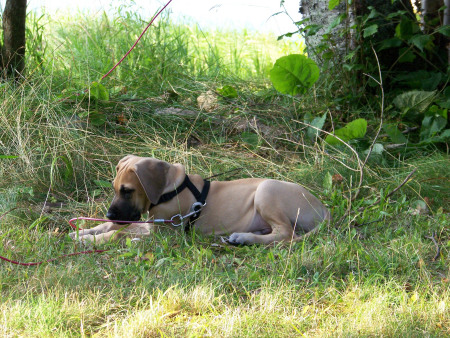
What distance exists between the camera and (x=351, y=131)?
504cm

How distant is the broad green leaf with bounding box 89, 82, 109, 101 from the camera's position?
18.2 feet

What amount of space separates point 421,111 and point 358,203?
1.89m

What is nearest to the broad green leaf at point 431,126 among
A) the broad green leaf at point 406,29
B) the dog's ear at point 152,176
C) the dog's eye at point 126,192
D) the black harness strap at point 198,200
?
the broad green leaf at point 406,29

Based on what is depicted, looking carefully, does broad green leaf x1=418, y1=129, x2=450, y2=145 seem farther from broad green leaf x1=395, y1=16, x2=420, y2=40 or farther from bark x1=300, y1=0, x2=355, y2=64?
bark x1=300, y1=0, x2=355, y2=64

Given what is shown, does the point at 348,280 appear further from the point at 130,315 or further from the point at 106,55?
the point at 106,55

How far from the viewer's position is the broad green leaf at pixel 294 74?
5.55 m

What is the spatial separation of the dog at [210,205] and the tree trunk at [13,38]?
243 centimetres

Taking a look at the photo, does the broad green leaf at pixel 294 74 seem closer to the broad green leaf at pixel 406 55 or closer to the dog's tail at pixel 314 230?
the broad green leaf at pixel 406 55

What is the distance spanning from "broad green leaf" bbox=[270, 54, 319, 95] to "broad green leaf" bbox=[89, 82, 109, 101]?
1.66 metres

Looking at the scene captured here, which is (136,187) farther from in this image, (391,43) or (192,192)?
(391,43)

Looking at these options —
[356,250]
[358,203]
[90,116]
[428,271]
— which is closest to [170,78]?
[90,116]

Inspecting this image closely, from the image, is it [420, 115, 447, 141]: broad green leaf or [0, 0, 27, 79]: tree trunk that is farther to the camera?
[0, 0, 27, 79]: tree trunk

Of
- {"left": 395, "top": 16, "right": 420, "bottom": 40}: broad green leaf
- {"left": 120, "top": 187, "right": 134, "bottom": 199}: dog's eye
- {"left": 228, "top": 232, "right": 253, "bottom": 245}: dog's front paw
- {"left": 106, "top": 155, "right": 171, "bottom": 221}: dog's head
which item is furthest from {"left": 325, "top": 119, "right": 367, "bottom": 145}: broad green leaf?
{"left": 120, "top": 187, "right": 134, "bottom": 199}: dog's eye

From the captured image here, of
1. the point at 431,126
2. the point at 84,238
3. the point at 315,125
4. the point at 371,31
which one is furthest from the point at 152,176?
the point at 431,126
